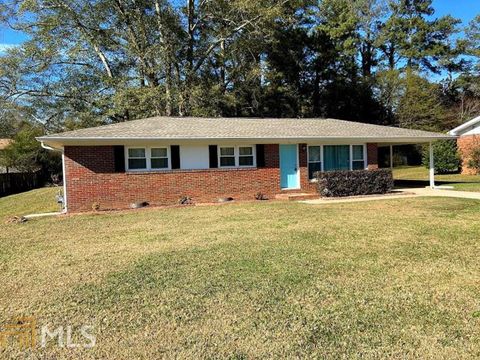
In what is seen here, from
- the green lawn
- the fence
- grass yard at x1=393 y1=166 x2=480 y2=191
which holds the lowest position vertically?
the green lawn

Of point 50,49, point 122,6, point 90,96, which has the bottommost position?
point 90,96

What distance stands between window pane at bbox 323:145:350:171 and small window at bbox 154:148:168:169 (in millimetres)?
6965

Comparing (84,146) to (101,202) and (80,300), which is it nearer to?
(101,202)

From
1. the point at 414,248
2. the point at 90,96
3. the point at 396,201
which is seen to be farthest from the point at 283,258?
the point at 90,96

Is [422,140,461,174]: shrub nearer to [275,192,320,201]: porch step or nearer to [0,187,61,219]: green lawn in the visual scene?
[275,192,320,201]: porch step

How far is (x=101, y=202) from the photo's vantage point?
1334 centimetres

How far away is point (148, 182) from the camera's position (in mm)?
13867

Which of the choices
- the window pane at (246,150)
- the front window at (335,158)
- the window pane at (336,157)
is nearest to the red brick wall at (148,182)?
the window pane at (246,150)

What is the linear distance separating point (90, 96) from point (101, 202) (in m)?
13.4

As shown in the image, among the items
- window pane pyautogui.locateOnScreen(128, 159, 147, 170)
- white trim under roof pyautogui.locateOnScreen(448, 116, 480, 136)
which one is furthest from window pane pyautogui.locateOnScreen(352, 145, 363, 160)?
white trim under roof pyautogui.locateOnScreen(448, 116, 480, 136)

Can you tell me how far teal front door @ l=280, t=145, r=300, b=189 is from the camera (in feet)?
52.0

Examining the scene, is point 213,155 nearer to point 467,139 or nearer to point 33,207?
point 33,207

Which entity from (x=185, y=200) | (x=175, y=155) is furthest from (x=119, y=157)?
(x=185, y=200)

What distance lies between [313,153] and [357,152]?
7.46 ft
